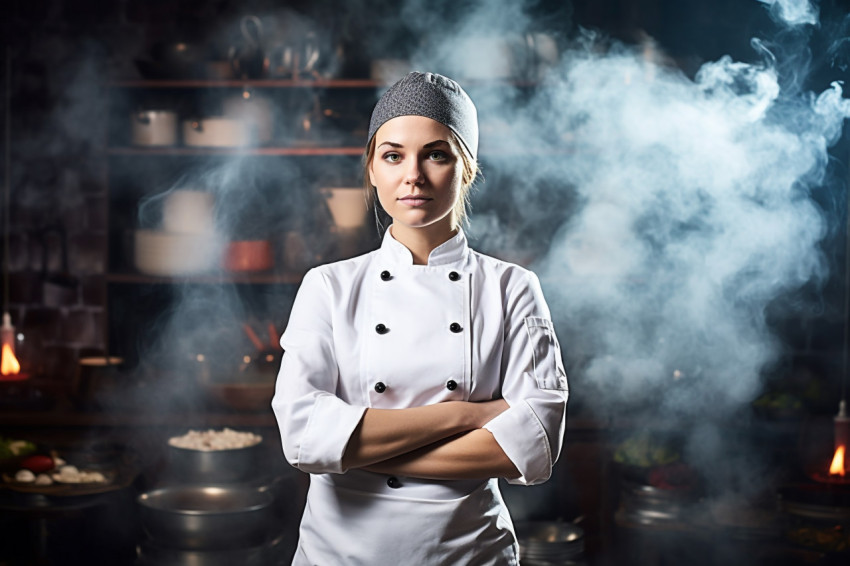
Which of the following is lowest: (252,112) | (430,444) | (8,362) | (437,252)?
(8,362)

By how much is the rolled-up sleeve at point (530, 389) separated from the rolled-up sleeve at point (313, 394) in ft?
0.81

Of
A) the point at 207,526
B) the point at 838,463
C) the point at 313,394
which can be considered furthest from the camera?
the point at 838,463

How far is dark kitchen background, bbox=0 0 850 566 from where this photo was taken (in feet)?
10.9

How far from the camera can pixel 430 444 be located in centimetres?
134

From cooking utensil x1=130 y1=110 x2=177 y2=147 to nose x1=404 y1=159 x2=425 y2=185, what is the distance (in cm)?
262

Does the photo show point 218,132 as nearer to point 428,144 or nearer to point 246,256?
point 246,256

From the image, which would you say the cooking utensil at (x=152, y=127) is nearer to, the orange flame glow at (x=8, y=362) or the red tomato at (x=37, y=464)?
the orange flame glow at (x=8, y=362)

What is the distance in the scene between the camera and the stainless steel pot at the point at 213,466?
263 cm

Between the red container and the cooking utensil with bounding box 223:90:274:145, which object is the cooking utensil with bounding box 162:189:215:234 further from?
the cooking utensil with bounding box 223:90:274:145

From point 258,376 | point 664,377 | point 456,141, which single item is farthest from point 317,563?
point 664,377

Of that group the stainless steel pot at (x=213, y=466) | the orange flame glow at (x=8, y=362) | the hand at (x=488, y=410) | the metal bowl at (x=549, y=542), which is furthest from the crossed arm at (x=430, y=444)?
the orange flame glow at (x=8, y=362)

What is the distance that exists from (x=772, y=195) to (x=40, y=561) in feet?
9.60

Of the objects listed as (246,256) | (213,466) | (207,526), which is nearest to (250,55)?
(246,256)

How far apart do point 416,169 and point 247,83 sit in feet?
8.36
